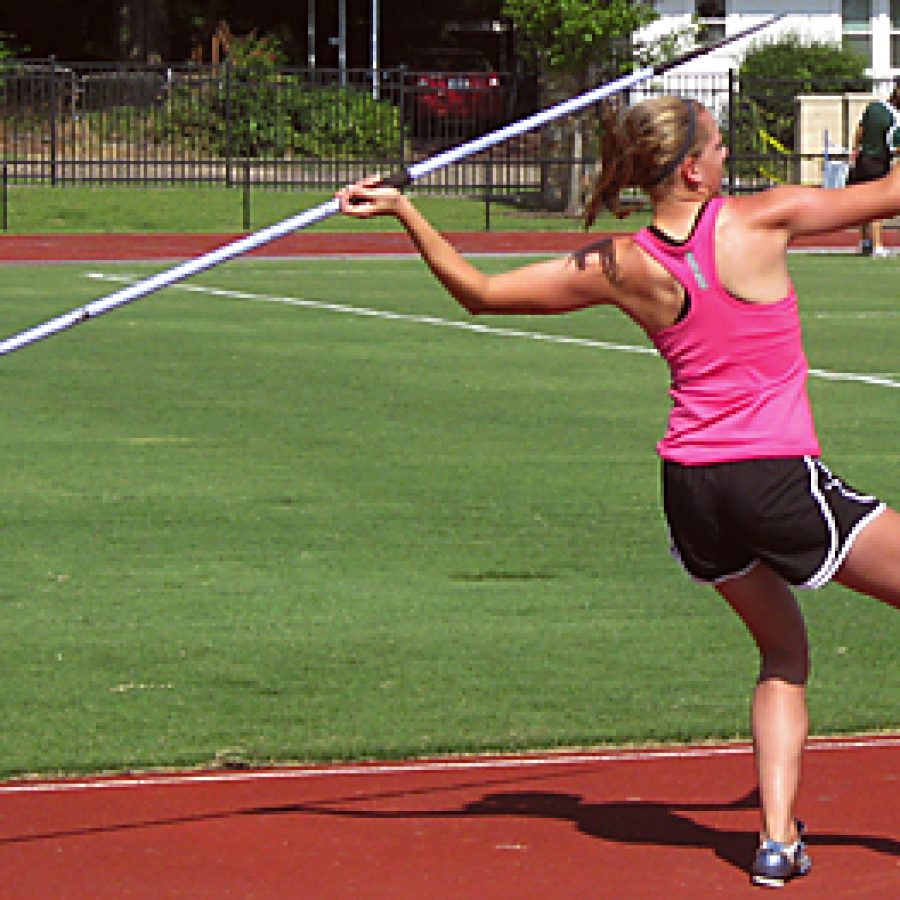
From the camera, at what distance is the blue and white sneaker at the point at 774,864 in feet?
17.5

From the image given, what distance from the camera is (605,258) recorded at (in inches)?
206

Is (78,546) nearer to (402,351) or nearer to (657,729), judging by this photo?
(657,729)

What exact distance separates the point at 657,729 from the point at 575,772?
603mm

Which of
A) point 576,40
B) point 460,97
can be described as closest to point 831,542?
point 576,40

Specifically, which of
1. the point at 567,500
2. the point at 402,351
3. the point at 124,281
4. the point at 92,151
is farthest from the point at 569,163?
the point at 567,500

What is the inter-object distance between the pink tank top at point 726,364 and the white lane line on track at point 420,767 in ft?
5.70

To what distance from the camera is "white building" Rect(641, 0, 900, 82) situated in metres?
58.3

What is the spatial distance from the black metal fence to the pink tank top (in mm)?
31944

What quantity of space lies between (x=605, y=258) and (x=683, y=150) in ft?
1.00

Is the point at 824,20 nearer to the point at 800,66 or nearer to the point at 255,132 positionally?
the point at 800,66

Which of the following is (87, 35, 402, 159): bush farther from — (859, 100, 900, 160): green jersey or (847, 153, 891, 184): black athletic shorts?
(859, 100, 900, 160): green jersey

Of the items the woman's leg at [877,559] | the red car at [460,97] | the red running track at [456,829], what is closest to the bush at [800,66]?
the red car at [460,97]

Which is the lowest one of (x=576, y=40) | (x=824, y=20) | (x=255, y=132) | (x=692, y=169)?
(x=692, y=169)

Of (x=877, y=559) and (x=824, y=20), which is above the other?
(x=824, y=20)
